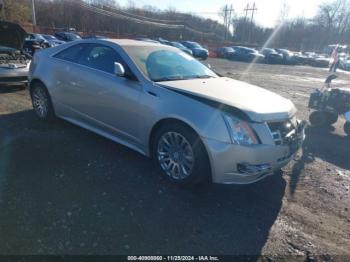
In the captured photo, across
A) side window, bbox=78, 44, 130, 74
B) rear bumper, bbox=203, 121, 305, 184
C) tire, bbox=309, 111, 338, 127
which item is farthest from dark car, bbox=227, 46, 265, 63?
rear bumper, bbox=203, 121, 305, 184

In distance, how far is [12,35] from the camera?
8359mm

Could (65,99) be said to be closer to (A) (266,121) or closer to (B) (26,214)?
(B) (26,214)

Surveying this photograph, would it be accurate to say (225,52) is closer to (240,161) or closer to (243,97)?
(243,97)

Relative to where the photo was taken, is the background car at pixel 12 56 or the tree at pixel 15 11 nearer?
the background car at pixel 12 56

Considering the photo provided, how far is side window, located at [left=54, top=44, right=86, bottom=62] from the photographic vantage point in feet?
15.7

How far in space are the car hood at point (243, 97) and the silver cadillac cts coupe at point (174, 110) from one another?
0.01 m

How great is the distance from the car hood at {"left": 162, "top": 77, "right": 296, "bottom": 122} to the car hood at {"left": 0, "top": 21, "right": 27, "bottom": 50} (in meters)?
6.31

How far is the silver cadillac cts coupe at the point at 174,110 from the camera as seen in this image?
3.17 meters

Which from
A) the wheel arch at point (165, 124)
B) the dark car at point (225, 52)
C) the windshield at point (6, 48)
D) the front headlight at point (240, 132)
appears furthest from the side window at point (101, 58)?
the dark car at point (225, 52)

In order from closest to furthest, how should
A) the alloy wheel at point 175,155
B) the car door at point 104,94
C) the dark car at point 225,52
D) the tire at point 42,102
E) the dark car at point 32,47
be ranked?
the alloy wheel at point 175,155
the car door at point 104,94
the tire at point 42,102
the dark car at point 32,47
the dark car at point 225,52

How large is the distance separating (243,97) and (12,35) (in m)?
7.54

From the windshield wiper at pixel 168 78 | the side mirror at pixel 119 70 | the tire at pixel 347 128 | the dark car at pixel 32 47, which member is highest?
the side mirror at pixel 119 70

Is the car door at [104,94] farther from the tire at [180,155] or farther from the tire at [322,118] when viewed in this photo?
the tire at [322,118]

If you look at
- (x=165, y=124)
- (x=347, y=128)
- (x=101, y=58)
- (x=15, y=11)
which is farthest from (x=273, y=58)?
(x=165, y=124)
